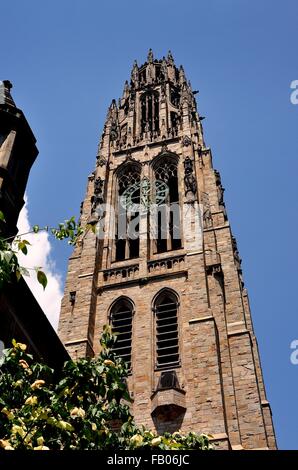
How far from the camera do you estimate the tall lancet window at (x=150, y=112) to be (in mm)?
41469

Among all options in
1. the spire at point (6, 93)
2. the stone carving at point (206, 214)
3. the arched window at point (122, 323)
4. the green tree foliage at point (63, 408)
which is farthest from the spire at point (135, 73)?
the green tree foliage at point (63, 408)

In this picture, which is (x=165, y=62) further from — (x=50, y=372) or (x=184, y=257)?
(x=50, y=372)

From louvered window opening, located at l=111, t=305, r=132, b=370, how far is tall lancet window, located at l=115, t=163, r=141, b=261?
4.21 meters

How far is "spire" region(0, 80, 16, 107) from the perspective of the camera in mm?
15134

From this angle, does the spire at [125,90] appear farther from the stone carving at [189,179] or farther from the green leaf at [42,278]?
the green leaf at [42,278]

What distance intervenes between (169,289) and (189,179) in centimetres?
794

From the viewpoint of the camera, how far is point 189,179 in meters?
32.1

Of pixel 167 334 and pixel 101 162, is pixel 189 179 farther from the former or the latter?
pixel 167 334

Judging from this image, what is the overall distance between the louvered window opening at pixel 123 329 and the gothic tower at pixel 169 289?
60mm

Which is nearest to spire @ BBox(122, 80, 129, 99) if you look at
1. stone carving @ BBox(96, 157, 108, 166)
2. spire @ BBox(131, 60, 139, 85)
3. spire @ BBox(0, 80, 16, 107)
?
spire @ BBox(131, 60, 139, 85)

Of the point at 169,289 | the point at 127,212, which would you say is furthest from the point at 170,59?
the point at 169,289

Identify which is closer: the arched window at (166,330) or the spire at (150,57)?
the arched window at (166,330)

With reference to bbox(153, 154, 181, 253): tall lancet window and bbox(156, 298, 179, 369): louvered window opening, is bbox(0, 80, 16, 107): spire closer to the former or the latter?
bbox(156, 298, 179, 369): louvered window opening

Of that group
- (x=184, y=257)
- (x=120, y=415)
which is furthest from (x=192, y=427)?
(x=120, y=415)
